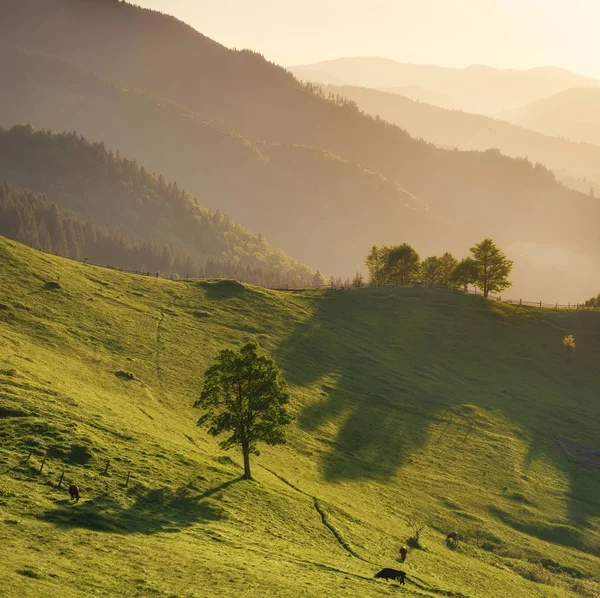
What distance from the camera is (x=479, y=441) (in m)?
85.8

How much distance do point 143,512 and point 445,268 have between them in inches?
5229

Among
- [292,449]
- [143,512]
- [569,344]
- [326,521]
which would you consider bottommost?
[292,449]

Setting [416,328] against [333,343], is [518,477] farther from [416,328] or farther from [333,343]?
[416,328]

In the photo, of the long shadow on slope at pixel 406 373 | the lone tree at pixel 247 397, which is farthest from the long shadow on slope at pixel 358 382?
the lone tree at pixel 247 397

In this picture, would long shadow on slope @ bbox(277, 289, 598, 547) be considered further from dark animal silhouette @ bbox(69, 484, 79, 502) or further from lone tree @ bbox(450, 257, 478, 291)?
dark animal silhouette @ bbox(69, 484, 79, 502)

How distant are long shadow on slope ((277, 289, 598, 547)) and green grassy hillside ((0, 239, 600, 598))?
1.40ft

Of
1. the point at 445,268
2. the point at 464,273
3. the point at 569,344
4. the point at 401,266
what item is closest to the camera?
the point at 569,344

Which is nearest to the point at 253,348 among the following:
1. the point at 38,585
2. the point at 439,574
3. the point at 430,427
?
the point at 439,574

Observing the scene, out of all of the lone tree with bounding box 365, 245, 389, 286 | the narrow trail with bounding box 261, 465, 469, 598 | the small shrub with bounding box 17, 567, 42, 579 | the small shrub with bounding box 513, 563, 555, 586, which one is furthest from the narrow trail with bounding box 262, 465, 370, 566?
the lone tree with bounding box 365, 245, 389, 286

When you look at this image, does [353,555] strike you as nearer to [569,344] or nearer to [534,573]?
[534,573]

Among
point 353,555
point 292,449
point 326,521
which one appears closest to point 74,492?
point 353,555

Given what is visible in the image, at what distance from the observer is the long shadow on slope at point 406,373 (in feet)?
254

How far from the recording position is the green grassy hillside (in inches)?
1478

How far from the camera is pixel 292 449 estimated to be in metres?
71.0
